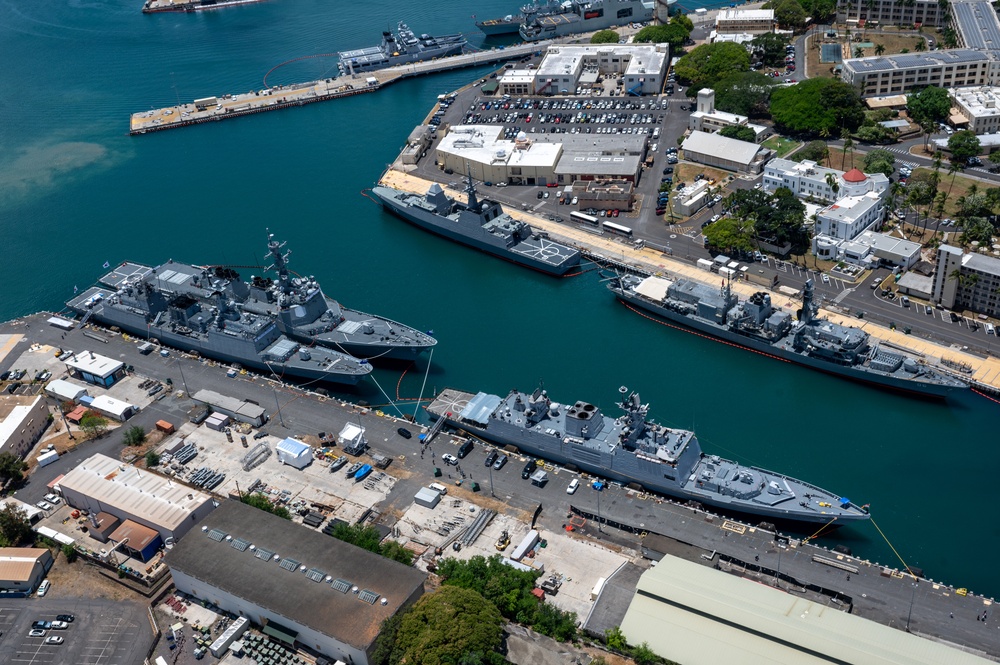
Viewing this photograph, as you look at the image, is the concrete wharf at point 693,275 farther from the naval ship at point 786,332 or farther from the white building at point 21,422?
the white building at point 21,422

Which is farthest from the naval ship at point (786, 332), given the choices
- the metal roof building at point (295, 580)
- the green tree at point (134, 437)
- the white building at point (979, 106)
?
the white building at point (979, 106)

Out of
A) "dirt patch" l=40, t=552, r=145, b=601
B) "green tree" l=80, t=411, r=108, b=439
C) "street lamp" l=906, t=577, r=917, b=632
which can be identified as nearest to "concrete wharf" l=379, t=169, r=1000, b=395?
"street lamp" l=906, t=577, r=917, b=632

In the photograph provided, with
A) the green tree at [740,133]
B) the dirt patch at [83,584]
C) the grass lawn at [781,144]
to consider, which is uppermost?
the green tree at [740,133]

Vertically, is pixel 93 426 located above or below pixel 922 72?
below

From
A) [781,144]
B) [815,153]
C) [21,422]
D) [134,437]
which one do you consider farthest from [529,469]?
[781,144]

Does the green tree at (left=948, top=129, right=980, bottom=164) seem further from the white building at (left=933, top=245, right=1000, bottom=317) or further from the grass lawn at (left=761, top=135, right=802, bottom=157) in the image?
the white building at (left=933, top=245, right=1000, bottom=317)

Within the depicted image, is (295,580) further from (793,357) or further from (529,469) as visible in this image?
(793,357)
